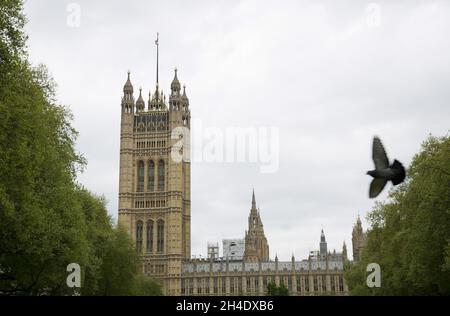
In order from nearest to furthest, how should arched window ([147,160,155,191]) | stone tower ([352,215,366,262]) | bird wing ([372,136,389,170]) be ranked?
bird wing ([372,136,389,170])
arched window ([147,160,155,191])
stone tower ([352,215,366,262])

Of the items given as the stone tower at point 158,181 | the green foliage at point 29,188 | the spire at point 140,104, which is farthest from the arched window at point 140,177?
the green foliage at point 29,188

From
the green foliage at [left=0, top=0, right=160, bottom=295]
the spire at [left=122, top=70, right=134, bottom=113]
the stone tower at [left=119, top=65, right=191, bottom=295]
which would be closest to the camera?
the green foliage at [left=0, top=0, right=160, bottom=295]

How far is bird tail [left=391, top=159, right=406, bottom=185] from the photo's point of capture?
526 inches

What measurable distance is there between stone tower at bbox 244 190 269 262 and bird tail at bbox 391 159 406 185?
149 meters

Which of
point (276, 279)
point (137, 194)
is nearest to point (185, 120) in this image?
point (137, 194)

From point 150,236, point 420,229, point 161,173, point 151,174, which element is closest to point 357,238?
point 161,173

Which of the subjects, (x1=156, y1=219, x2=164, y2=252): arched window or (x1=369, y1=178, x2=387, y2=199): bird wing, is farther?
(x1=156, y1=219, x2=164, y2=252): arched window

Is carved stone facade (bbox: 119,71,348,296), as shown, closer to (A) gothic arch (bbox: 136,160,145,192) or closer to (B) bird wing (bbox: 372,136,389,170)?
(A) gothic arch (bbox: 136,160,145,192)

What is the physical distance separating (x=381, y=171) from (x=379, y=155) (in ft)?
1.24

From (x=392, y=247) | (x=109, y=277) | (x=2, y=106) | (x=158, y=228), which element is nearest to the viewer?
(x=2, y=106)

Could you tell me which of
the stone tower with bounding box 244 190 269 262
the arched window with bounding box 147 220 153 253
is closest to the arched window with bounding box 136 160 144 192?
the arched window with bounding box 147 220 153 253

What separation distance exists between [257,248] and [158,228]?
128 ft
